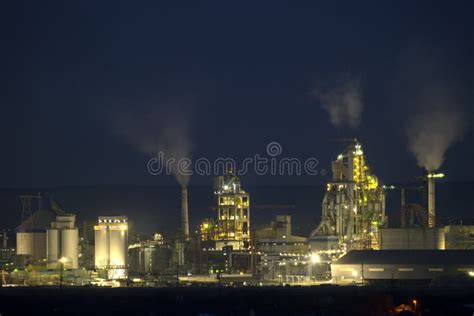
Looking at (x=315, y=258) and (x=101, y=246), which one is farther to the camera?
(x=101, y=246)

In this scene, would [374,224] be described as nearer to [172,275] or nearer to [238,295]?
[172,275]

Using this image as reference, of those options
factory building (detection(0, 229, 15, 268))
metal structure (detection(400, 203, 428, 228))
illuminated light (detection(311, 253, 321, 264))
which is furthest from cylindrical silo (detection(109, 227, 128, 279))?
metal structure (detection(400, 203, 428, 228))

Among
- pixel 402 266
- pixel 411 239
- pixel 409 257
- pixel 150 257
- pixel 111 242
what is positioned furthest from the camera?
pixel 150 257

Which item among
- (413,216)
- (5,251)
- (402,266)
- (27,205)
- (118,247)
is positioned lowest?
(402,266)

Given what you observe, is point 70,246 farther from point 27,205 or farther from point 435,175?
point 435,175

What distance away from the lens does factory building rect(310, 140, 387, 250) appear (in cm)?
8488

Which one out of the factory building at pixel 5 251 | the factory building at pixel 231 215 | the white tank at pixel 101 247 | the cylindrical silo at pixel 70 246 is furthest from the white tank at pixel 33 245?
the factory building at pixel 231 215

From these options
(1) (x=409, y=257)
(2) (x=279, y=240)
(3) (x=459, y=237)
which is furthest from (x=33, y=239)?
(3) (x=459, y=237)

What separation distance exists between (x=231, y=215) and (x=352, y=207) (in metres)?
13.9

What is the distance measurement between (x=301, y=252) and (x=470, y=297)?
31789 mm

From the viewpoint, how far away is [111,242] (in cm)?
8681

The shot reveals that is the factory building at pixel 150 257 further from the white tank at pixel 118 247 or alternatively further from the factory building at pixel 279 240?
the factory building at pixel 279 240

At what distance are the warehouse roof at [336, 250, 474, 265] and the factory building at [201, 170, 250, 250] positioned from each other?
19894 mm

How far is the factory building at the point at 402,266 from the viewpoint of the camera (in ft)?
241
